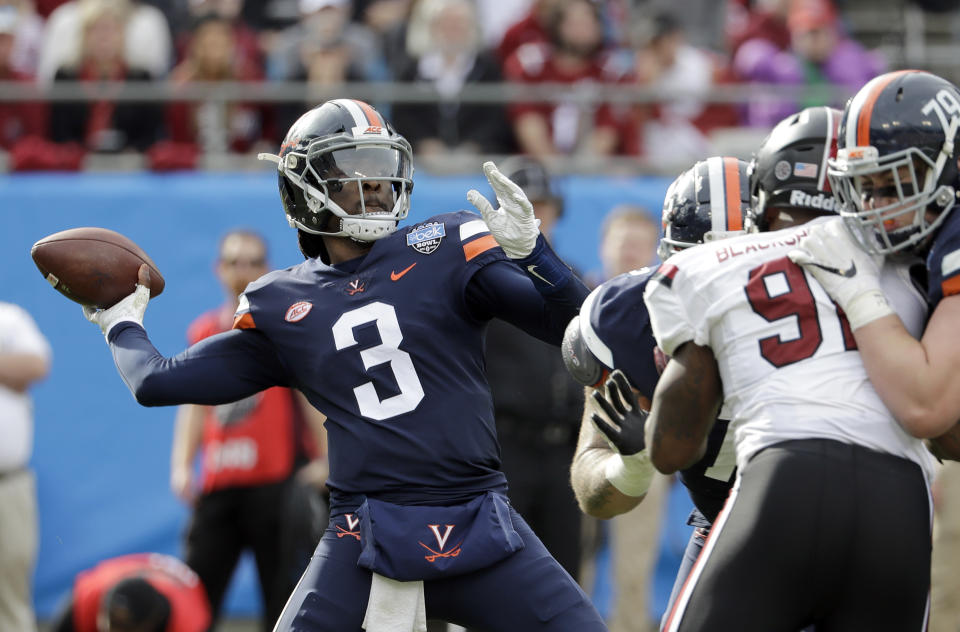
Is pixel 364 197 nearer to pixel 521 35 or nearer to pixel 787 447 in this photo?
pixel 787 447

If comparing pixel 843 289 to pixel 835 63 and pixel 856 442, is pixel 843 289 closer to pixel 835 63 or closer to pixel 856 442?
pixel 856 442

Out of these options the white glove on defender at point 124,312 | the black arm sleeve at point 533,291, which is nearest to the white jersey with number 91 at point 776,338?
the black arm sleeve at point 533,291

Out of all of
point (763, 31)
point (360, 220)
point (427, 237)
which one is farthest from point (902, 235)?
point (763, 31)

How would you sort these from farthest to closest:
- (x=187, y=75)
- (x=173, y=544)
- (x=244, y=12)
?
(x=244, y=12) → (x=187, y=75) → (x=173, y=544)

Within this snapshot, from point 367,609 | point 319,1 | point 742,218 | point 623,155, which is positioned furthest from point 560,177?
point 367,609

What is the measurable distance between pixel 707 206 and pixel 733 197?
0.24ft

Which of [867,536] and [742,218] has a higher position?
[742,218]

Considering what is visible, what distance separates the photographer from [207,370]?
11.9 feet

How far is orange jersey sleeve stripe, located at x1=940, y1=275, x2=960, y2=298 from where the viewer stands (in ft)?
9.16

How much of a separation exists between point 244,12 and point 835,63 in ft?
13.8

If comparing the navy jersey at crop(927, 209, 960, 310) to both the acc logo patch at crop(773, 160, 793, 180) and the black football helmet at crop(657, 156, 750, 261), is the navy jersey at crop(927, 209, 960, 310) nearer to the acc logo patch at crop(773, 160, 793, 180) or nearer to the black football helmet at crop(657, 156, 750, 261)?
the acc logo patch at crop(773, 160, 793, 180)

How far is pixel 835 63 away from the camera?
8.77 m

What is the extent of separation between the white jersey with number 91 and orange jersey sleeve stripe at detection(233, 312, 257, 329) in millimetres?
1161

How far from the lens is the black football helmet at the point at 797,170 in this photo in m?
3.20
